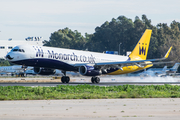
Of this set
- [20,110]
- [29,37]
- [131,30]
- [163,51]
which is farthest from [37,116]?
[29,37]

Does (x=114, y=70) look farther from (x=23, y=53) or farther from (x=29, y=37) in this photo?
(x=29, y=37)

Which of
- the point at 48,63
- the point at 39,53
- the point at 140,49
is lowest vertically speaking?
the point at 48,63

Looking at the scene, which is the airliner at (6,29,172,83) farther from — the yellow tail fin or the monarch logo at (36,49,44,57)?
the yellow tail fin

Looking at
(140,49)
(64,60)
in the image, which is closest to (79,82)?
(64,60)

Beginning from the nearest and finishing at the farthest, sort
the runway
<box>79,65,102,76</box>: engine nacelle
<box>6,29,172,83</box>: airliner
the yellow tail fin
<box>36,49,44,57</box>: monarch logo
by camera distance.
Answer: <box>6,29,172,83</box>: airliner, <box>36,49,44,57</box>: monarch logo, the runway, <box>79,65,102,76</box>: engine nacelle, the yellow tail fin

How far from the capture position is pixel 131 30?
467 feet

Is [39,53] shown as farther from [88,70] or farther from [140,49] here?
[140,49]

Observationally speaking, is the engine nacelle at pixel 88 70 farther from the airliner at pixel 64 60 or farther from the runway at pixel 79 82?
the runway at pixel 79 82

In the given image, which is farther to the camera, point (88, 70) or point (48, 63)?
point (88, 70)

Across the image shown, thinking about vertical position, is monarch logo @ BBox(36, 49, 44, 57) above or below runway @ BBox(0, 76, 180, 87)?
above

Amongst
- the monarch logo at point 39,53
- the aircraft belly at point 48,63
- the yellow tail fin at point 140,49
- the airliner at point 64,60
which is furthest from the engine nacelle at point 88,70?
the yellow tail fin at point 140,49

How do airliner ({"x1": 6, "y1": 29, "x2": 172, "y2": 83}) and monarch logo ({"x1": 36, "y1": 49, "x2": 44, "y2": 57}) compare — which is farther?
monarch logo ({"x1": 36, "y1": 49, "x2": 44, "y2": 57})

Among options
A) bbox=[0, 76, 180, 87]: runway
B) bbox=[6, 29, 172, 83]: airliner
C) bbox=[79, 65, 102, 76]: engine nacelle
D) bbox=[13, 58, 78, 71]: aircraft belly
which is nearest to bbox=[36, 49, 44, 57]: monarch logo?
bbox=[6, 29, 172, 83]: airliner

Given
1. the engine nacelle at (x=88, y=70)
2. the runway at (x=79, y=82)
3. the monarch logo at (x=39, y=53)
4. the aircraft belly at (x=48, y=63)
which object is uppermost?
the monarch logo at (x=39, y=53)
